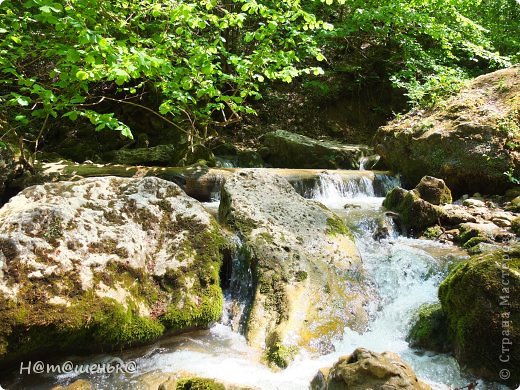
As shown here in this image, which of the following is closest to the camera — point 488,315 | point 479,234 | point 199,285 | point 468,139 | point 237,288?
point 488,315

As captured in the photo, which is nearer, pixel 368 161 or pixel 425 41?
pixel 368 161

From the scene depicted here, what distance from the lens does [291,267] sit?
4.70 metres

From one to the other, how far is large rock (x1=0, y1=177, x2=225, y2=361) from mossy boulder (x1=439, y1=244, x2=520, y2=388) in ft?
7.78

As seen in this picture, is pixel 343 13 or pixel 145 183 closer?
pixel 145 183

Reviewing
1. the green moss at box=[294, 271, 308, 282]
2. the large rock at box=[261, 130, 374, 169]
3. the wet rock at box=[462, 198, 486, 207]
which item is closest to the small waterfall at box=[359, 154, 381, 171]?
the large rock at box=[261, 130, 374, 169]

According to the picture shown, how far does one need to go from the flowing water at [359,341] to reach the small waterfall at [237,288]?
0.01 metres

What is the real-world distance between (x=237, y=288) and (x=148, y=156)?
7.15 meters

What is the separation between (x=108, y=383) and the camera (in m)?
3.23

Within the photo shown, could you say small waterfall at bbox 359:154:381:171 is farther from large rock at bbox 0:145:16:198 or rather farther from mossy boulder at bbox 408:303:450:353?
large rock at bbox 0:145:16:198

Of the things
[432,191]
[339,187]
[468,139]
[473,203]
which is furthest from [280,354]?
[468,139]

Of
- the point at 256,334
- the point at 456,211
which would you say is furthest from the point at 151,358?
the point at 456,211

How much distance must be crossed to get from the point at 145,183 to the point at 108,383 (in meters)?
2.40

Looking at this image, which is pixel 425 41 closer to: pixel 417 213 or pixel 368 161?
pixel 368 161

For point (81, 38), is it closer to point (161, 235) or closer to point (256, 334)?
point (161, 235)
